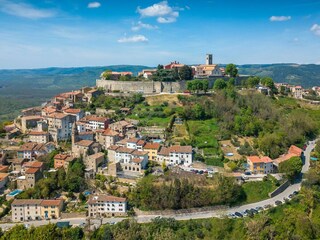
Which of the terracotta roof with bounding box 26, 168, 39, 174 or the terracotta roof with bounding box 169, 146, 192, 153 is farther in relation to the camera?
the terracotta roof with bounding box 169, 146, 192, 153

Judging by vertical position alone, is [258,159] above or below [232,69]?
below

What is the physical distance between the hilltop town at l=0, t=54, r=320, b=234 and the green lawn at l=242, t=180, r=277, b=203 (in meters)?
0.12

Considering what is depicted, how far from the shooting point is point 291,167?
38.4 m

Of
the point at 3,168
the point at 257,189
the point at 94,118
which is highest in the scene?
the point at 94,118

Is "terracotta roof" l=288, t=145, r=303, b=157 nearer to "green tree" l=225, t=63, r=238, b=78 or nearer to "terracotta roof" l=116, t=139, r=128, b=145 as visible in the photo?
"terracotta roof" l=116, t=139, r=128, b=145

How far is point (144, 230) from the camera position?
30719 millimetres

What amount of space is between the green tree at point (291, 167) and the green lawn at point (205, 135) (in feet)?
27.9

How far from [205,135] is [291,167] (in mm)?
13199

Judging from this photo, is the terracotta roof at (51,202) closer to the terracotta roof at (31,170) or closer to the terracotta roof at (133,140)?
the terracotta roof at (31,170)

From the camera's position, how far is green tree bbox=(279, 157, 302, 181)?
3841cm

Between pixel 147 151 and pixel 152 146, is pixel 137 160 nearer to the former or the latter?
pixel 147 151

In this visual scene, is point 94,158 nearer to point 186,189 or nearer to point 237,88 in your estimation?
point 186,189

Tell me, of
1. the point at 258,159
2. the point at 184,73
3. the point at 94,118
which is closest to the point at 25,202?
the point at 94,118

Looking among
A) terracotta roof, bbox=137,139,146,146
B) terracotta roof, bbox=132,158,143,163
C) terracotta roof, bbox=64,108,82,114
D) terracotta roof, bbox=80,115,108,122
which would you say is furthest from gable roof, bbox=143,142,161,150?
terracotta roof, bbox=64,108,82,114
